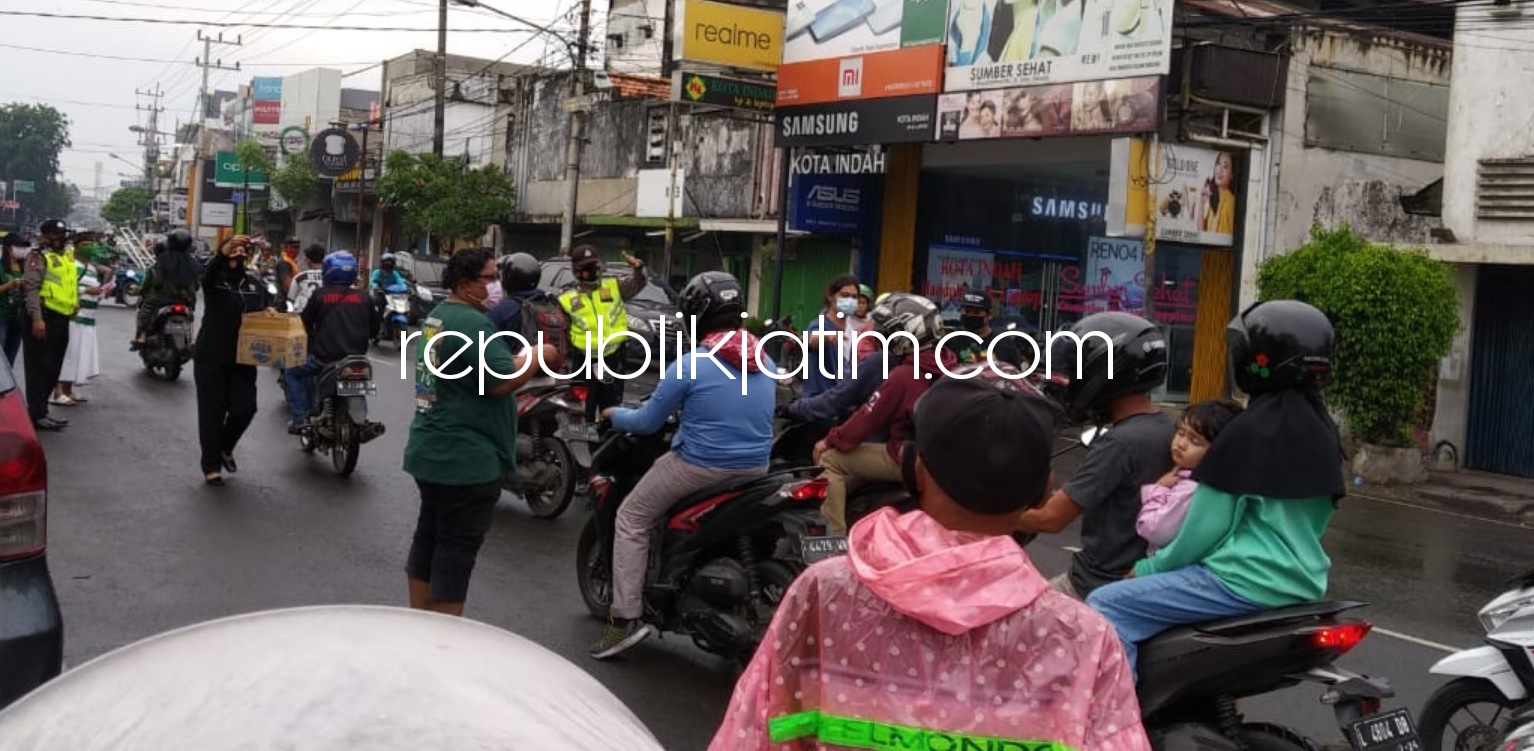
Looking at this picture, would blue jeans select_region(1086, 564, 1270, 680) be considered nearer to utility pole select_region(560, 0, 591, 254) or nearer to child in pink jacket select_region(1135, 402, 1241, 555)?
child in pink jacket select_region(1135, 402, 1241, 555)

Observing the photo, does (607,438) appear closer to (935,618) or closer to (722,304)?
(722,304)

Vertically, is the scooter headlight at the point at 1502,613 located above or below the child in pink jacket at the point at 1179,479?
below

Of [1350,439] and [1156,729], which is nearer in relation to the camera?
[1156,729]

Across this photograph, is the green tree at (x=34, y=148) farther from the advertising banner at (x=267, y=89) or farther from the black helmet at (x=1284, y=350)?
the black helmet at (x=1284, y=350)

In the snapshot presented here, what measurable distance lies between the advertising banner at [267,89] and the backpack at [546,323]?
7561 cm

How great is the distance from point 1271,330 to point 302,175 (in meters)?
56.0

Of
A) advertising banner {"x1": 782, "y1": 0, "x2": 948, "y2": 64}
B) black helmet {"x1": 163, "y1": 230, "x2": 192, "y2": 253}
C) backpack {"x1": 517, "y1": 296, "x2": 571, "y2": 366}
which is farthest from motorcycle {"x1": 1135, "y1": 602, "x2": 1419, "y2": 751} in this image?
advertising banner {"x1": 782, "y1": 0, "x2": 948, "y2": 64}

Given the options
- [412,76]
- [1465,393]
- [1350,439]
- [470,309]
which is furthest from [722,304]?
[412,76]

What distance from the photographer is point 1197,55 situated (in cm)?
1778

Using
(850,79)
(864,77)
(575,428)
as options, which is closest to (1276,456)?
(575,428)

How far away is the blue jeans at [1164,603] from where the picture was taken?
4.03 metres

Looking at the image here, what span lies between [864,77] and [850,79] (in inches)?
12.5

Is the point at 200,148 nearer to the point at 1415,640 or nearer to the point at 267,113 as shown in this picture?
the point at 267,113

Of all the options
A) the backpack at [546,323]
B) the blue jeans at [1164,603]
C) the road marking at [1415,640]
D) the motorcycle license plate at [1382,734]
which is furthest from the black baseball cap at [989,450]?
the backpack at [546,323]
